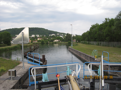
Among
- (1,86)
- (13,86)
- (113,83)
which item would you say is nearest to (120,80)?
(113,83)

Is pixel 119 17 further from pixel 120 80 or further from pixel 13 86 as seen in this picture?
pixel 13 86

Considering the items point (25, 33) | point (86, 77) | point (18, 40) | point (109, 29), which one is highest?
point (109, 29)

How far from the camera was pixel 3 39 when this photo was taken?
5650 cm

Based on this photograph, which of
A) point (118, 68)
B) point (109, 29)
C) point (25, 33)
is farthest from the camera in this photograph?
point (109, 29)

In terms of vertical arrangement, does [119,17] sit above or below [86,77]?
above

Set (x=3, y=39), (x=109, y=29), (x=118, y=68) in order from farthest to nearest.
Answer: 1. (x=3, y=39)
2. (x=109, y=29)
3. (x=118, y=68)

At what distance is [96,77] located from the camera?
19.9ft

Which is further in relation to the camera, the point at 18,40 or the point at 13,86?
the point at 18,40

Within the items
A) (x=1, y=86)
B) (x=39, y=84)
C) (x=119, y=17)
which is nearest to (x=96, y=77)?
(x=39, y=84)

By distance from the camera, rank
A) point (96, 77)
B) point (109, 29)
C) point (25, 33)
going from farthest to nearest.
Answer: point (109, 29) → point (25, 33) → point (96, 77)

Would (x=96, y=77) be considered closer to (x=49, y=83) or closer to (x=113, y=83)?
(x=113, y=83)

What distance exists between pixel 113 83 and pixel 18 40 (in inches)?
342

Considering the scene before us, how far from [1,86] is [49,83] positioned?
9.47ft

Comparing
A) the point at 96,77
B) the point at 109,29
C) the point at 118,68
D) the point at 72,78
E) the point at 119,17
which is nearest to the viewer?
the point at 72,78
